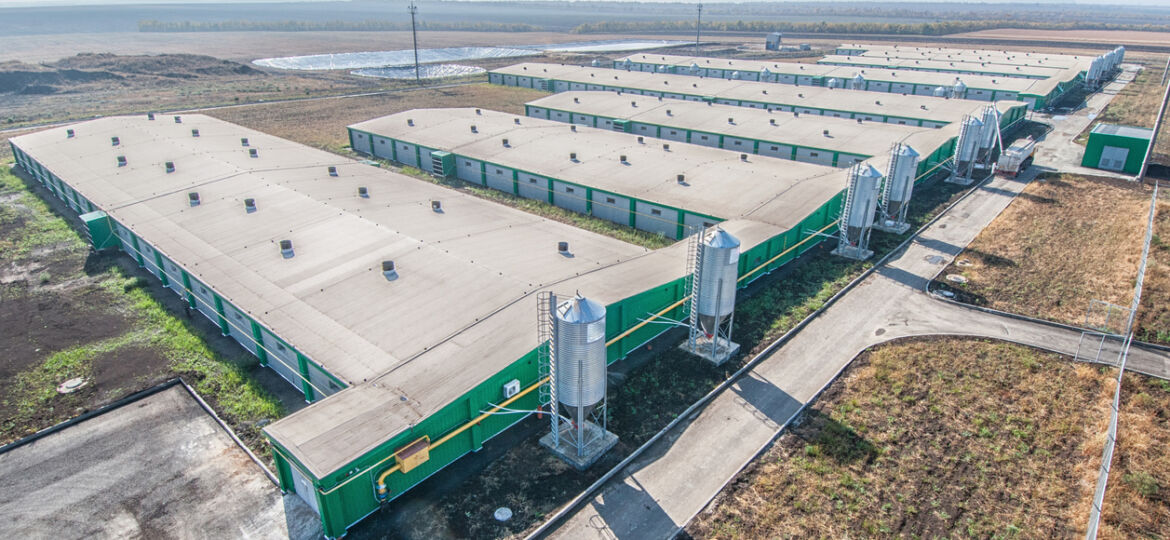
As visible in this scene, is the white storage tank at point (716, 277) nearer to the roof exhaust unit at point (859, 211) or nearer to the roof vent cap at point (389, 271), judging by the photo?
the roof vent cap at point (389, 271)

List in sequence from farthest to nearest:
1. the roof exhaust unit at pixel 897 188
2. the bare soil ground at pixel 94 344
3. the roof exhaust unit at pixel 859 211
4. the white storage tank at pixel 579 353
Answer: the roof exhaust unit at pixel 897 188
the roof exhaust unit at pixel 859 211
the bare soil ground at pixel 94 344
the white storage tank at pixel 579 353

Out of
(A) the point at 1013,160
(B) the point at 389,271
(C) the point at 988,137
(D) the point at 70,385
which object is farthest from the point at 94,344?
(C) the point at 988,137

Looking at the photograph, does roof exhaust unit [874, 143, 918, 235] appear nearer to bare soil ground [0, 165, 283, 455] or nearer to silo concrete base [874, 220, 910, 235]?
silo concrete base [874, 220, 910, 235]

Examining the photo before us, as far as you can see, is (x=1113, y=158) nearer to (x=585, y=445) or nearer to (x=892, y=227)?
(x=892, y=227)

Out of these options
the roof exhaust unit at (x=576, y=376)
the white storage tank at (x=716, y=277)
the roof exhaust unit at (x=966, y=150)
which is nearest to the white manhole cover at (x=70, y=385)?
the roof exhaust unit at (x=576, y=376)

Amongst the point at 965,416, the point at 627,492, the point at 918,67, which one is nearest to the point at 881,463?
the point at 965,416

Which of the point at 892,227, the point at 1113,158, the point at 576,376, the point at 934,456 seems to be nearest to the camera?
the point at 576,376

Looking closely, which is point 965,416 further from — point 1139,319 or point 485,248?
point 485,248
